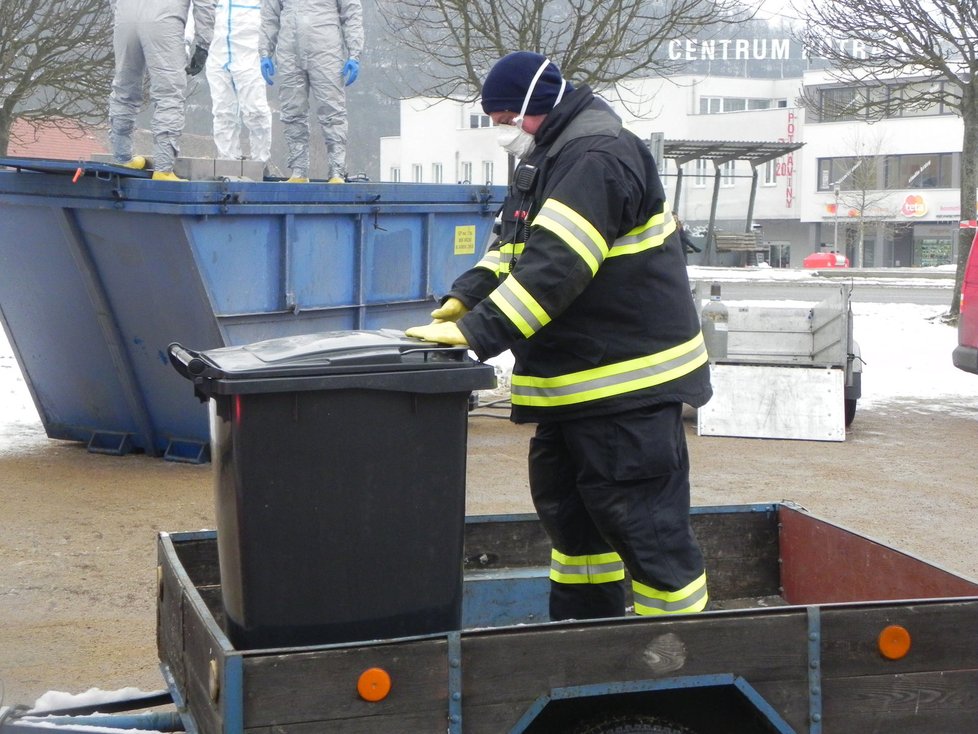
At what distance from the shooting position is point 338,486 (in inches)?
108

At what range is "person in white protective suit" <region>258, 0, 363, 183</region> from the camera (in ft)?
27.3

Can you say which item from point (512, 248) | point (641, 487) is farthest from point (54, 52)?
point (641, 487)

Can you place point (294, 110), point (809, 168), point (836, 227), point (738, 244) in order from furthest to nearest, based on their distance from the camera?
point (809, 168), point (836, 227), point (738, 244), point (294, 110)

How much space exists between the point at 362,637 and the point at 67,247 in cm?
482

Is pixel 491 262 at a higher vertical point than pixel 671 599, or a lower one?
higher

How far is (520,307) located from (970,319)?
6780 millimetres

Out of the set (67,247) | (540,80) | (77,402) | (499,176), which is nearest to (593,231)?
(540,80)

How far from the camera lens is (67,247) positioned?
6980 millimetres

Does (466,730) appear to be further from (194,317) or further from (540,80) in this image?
(194,317)

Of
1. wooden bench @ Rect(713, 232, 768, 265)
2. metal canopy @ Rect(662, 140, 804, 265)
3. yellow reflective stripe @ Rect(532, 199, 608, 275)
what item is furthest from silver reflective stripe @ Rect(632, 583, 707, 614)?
wooden bench @ Rect(713, 232, 768, 265)

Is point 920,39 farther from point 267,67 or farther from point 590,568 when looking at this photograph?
point 590,568

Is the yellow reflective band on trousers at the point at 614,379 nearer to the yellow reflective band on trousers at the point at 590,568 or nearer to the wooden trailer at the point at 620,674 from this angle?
the yellow reflective band on trousers at the point at 590,568

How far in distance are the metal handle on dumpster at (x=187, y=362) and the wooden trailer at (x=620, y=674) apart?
0.51 metres

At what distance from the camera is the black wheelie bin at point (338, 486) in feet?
8.92
